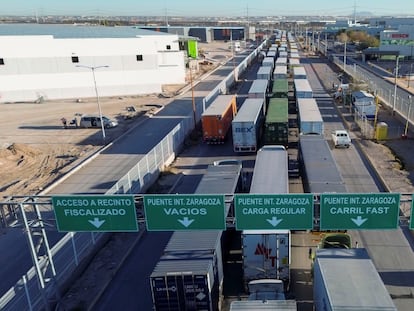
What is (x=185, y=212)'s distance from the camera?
14.5 m

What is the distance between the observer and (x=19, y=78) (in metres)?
60.1

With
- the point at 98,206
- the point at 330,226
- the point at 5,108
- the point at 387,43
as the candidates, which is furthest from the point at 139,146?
the point at 387,43

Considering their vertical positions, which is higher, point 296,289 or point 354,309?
point 354,309

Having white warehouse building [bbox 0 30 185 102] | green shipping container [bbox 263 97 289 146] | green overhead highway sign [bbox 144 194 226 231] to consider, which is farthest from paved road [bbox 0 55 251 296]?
white warehouse building [bbox 0 30 185 102]

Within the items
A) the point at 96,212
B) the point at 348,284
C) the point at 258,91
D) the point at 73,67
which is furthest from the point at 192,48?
the point at 348,284

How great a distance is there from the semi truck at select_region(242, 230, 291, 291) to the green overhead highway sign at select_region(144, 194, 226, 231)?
76.6 inches

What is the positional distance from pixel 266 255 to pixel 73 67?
5354 centimetres

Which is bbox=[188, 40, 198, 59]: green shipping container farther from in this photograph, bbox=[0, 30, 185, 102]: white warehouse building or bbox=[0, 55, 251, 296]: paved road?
bbox=[0, 55, 251, 296]: paved road

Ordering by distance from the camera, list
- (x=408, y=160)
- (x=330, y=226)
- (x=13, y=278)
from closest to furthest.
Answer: (x=330, y=226), (x=13, y=278), (x=408, y=160)

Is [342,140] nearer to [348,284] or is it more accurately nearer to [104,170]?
[104,170]

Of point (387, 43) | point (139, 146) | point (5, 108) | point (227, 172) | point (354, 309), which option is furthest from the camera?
point (387, 43)

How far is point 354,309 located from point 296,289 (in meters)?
5.34

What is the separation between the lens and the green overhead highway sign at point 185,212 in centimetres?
1432

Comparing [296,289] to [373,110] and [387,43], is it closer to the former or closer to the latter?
[373,110]
